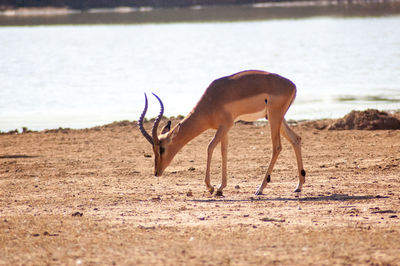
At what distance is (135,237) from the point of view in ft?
27.9

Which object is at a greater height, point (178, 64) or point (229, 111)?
point (229, 111)

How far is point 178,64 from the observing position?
128ft

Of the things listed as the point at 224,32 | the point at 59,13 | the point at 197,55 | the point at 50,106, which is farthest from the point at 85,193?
the point at 59,13

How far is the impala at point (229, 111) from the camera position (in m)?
11.1

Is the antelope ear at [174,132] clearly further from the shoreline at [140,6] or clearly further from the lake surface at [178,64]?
the shoreline at [140,6]

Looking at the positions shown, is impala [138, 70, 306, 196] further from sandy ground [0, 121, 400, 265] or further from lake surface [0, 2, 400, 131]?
lake surface [0, 2, 400, 131]

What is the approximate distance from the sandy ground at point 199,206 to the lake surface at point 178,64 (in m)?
5.47

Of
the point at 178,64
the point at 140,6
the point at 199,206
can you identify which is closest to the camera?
the point at 199,206

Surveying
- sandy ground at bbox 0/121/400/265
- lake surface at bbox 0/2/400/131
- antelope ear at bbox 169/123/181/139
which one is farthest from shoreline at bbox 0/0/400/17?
antelope ear at bbox 169/123/181/139

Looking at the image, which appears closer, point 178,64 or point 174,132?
point 174,132

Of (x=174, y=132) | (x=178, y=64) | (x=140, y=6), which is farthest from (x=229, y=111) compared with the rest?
(x=140, y=6)

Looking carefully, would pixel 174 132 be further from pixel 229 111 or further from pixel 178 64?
pixel 178 64

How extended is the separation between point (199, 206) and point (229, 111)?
5.61 ft

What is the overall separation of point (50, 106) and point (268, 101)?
1486cm
